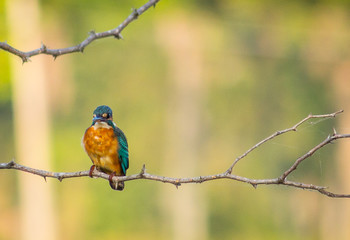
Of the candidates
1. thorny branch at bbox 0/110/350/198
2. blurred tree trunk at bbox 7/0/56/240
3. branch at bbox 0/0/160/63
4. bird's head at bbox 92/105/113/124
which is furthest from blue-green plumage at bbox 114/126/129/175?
blurred tree trunk at bbox 7/0/56/240

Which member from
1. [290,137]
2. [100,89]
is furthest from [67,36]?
[290,137]

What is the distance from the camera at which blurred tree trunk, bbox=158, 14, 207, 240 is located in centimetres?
1781

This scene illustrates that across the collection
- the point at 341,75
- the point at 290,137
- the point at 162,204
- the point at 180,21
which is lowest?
the point at 162,204

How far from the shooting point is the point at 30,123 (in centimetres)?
1625

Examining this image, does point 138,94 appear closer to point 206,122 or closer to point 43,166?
point 206,122

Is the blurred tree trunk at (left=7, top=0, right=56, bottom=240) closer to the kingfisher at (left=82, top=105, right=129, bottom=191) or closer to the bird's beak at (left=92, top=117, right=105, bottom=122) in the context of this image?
the kingfisher at (left=82, top=105, right=129, bottom=191)

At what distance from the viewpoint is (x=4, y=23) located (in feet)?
48.9

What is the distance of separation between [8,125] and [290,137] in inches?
313

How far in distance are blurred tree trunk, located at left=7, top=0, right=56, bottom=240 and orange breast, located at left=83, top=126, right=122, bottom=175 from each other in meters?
10.9

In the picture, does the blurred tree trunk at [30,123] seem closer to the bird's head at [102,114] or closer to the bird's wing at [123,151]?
the bird's wing at [123,151]

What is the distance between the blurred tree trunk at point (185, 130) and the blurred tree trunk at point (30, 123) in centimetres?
327

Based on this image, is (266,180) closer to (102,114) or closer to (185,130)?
(102,114)

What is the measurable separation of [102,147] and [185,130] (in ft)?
44.2

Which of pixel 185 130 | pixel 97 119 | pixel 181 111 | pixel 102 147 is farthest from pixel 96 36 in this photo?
pixel 181 111
